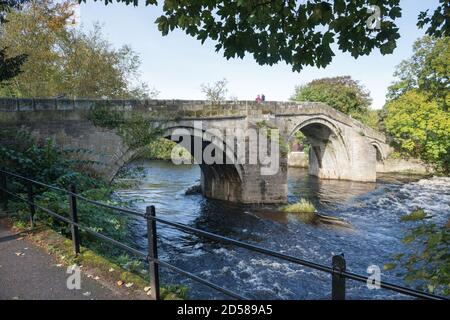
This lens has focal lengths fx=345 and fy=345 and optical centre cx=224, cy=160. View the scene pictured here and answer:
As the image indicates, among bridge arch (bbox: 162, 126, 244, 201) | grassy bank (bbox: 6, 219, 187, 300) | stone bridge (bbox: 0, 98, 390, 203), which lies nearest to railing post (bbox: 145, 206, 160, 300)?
grassy bank (bbox: 6, 219, 187, 300)

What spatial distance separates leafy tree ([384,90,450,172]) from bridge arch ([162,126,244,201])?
38.7ft

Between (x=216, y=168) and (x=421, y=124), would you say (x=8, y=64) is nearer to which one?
(x=216, y=168)

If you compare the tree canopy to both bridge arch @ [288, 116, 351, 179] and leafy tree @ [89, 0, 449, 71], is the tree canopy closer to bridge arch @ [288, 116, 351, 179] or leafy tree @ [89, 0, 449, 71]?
bridge arch @ [288, 116, 351, 179]

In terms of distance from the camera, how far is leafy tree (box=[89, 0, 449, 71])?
11.7ft

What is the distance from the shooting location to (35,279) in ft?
12.4

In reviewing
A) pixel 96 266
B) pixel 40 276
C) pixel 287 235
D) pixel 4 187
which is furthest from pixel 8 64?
pixel 287 235

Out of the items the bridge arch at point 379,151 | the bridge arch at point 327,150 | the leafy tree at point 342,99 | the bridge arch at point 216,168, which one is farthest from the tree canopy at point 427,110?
the bridge arch at point 216,168

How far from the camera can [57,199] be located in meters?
6.54

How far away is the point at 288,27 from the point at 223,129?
12.2 m

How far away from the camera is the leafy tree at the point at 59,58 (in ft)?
54.5

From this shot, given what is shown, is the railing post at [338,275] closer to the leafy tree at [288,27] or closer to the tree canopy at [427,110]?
the leafy tree at [288,27]

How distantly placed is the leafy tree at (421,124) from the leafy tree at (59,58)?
58.4 ft
